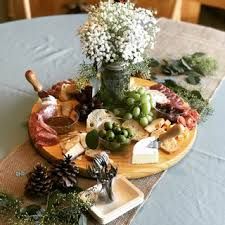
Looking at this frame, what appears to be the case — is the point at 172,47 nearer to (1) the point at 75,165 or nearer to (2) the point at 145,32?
(2) the point at 145,32

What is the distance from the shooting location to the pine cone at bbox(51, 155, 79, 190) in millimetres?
1109

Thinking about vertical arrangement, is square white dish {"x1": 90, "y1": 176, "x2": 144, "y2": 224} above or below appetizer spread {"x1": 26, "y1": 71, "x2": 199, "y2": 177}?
below

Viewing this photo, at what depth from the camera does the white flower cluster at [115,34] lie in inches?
47.9

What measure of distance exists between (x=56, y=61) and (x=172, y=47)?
0.50 meters

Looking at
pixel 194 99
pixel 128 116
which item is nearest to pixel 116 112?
pixel 128 116

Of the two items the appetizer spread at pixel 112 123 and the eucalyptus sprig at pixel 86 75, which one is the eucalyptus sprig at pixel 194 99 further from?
the eucalyptus sprig at pixel 86 75

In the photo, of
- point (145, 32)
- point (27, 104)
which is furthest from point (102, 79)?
point (27, 104)

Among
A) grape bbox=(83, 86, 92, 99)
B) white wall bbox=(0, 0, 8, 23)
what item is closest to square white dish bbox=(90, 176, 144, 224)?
grape bbox=(83, 86, 92, 99)

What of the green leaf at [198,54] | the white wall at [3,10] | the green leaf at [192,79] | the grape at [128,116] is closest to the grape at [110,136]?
the grape at [128,116]

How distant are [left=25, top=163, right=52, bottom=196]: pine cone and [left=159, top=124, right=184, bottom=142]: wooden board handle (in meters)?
0.34

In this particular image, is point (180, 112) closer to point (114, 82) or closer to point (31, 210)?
point (114, 82)

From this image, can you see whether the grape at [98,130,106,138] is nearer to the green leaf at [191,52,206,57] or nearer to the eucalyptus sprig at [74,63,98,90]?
the eucalyptus sprig at [74,63,98,90]

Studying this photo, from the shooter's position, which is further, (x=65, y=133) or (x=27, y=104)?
(x=27, y=104)

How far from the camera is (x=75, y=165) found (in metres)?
1.16
